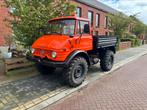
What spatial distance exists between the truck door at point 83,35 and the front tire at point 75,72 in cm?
56

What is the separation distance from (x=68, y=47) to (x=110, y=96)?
6.70 feet

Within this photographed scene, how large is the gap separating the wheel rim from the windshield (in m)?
1.25

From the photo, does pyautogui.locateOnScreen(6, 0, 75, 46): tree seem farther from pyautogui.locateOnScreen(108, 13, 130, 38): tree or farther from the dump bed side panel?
pyautogui.locateOnScreen(108, 13, 130, 38): tree

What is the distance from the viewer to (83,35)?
6.31m

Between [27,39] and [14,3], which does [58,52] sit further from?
[14,3]

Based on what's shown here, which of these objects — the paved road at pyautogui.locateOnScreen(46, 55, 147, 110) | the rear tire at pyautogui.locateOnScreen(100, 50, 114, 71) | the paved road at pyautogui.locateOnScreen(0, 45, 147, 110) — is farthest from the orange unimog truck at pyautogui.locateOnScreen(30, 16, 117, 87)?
the rear tire at pyautogui.locateOnScreen(100, 50, 114, 71)

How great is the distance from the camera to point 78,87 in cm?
593

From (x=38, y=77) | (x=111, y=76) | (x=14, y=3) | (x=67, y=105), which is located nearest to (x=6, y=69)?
(x=38, y=77)

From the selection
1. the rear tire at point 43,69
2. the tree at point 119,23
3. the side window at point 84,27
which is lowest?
the rear tire at point 43,69

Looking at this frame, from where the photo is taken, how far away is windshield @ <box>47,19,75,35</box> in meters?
6.06

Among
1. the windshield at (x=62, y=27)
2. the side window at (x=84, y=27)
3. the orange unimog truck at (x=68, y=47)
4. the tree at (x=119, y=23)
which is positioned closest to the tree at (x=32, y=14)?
the orange unimog truck at (x=68, y=47)

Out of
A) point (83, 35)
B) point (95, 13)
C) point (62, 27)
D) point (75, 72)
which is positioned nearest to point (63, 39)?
point (62, 27)

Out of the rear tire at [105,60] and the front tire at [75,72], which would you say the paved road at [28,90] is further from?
the rear tire at [105,60]

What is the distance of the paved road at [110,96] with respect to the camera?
4.51 metres
